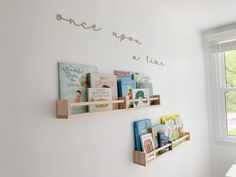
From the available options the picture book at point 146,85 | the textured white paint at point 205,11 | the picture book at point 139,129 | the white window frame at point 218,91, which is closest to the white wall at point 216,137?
the white window frame at point 218,91

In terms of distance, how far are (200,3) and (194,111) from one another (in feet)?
4.15

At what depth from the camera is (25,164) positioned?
854 mm

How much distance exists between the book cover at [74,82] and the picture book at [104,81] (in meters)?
0.03

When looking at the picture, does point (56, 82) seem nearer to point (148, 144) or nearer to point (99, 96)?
point (99, 96)

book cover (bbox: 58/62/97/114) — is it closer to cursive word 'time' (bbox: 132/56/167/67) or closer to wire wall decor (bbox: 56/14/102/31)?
wire wall decor (bbox: 56/14/102/31)

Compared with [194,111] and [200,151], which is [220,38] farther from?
[200,151]

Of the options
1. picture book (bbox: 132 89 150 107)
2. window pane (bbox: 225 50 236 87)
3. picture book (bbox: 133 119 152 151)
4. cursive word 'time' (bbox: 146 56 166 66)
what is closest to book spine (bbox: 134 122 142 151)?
picture book (bbox: 133 119 152 151)

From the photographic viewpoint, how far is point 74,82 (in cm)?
108

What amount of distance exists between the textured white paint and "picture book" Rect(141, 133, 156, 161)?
130 centimetres

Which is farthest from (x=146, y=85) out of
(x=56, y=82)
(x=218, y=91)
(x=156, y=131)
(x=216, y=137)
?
(x=216, y=137)

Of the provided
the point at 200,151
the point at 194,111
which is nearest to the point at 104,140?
the point at 194,111

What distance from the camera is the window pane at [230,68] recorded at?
109 inches

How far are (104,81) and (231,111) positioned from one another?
233cm

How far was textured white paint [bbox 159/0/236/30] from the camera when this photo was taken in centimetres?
201
